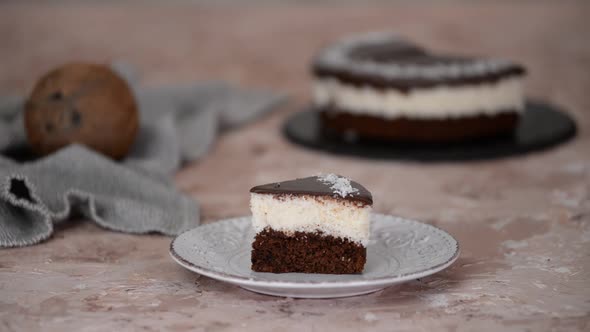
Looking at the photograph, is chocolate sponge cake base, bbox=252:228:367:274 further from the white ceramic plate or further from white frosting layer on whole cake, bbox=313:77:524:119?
white frosting layer on whole cake, bbox=313:77:524:119

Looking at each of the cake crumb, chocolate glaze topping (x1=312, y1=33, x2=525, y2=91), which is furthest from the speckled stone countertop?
chocolate glaze topping (x1=312, y1=33, x2=525, y2=91)

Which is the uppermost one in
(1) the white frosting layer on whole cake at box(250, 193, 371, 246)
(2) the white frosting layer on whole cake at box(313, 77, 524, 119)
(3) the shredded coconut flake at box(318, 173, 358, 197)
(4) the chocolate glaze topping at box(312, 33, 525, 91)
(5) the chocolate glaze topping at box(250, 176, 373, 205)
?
(4) the chocolate glaze topping at box(312, 33, 525, 91)

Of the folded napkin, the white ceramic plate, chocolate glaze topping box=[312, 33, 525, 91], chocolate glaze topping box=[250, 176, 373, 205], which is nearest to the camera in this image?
the white ceramic plate

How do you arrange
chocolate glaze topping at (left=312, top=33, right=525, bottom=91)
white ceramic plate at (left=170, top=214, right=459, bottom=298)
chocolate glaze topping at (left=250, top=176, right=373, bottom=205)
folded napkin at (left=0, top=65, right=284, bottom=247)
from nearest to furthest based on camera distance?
white ceramic plate at (left=170, top=214, right=459, bottom=298), chocolate glaze topping at (left=250, top=176, right=373, bottom=205), folded napkin at (left=0, top=65, right=284, bottom=247), chocolate glaze topping at (left=312, top=33, right=525, bottom=91)

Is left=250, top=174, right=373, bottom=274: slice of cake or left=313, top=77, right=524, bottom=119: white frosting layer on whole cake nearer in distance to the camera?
left=250, top=174, right=373, bottom=274: slice of cake

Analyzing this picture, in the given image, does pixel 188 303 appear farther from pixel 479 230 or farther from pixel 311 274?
pixel 479 230

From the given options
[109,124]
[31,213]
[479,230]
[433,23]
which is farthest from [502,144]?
[433,23]

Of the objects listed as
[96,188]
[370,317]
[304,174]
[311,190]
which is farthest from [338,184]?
[304,174]
